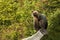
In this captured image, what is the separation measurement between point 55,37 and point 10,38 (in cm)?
302

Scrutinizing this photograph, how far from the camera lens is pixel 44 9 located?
953 cm

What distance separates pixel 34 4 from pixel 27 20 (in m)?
0.86

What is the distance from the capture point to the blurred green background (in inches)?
350

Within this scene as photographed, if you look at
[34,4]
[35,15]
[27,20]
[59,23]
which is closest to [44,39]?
[59,23]

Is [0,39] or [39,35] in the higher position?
[39,35]

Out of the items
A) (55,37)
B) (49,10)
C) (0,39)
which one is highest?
(55,37)

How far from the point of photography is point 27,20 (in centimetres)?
929

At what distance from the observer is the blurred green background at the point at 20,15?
29.2ft

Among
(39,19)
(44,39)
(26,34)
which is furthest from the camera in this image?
(26,34)

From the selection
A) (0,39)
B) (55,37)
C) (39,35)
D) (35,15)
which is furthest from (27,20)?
(55,37)

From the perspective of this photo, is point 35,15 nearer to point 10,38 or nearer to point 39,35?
point 39,35

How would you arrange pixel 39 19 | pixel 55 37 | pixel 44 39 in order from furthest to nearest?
1. pixel 39 19
2. pixel 44 39
3. pixel 55 37

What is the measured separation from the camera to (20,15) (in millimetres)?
9617

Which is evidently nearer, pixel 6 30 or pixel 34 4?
pixel 6 30
